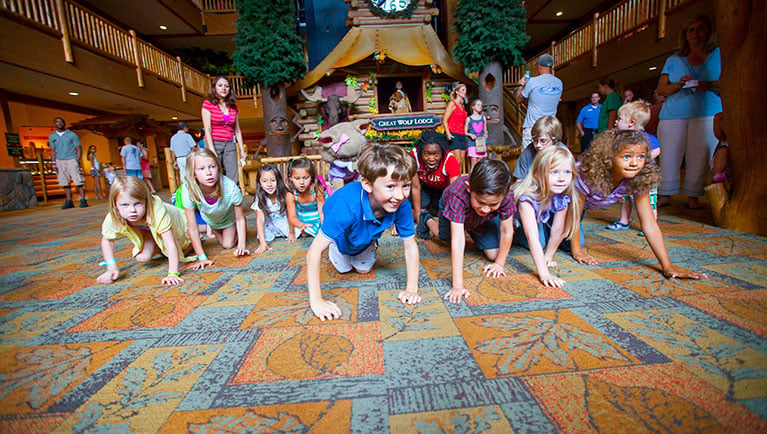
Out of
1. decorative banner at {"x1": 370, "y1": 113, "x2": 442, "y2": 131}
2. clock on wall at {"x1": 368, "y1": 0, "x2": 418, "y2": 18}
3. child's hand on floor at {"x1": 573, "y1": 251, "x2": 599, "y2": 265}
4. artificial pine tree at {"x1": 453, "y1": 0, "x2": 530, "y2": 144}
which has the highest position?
clock on wall at {"x1": 368, "y1": 0, "x2": 418, "y2": 18}

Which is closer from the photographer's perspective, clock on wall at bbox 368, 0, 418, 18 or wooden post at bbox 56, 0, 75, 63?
wooden post at bbox 56, 0, 75, 63

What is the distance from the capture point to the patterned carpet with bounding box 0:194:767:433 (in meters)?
0.91

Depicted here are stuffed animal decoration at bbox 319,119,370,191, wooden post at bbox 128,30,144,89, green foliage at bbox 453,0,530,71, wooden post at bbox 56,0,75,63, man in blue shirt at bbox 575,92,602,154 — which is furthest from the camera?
wooden post at bbox 128,30,144,89

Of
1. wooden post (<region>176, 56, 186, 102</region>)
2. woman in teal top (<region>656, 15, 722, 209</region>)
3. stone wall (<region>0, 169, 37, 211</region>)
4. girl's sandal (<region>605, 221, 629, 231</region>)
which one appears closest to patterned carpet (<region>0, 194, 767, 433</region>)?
girl's sandal (<region>605, 221, 629, 231</region>)

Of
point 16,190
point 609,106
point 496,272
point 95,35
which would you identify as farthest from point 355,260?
point 16,190

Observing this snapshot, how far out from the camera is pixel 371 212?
1654 mm

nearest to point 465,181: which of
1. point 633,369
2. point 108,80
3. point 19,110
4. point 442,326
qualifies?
point 442,326

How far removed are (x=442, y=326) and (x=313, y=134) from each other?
24.8 feet

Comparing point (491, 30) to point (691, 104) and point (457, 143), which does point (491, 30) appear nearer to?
point (457, 143)

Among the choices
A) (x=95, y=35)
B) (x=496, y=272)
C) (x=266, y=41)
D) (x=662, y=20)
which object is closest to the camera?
(x=496, y=272)

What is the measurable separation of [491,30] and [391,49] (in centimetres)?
243

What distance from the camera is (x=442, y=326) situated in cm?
140

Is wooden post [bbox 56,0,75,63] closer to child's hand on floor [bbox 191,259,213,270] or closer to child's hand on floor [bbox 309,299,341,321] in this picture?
child's hand on floor [bbox 191,259,213,270]

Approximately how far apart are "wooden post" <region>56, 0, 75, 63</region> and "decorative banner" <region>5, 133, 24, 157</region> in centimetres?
404
